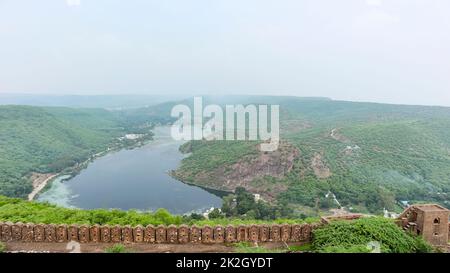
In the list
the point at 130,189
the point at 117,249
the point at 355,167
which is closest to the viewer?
the point at 117,249

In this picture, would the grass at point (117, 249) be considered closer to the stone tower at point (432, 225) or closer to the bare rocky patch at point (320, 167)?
the stone tower at point (432, 225)

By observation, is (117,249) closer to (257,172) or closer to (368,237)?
(368,237)

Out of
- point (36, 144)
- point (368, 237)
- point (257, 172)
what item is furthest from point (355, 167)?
point (36, 144)

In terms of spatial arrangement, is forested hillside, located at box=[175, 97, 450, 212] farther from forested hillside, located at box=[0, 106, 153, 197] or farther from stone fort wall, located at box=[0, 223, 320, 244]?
stone fort wall, located at box=[0, 223, 320, 244]

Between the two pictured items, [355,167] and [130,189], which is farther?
[130,189]

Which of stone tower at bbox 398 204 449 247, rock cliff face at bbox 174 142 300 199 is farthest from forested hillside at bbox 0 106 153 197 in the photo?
stone tower at bbox 398 204 449 247
